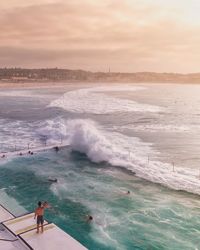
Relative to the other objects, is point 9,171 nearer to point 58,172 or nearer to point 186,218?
point 58,172

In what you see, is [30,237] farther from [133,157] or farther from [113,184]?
[133,157]

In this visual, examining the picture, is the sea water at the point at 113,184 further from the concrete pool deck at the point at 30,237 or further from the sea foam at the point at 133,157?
the concrete pool deck at the point at 30,237

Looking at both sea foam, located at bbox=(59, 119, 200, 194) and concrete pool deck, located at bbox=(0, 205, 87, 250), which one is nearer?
concrete pool deck, located at bbox=(0, 205, 87, 250)

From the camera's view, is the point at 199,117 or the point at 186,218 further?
the point at 199,117

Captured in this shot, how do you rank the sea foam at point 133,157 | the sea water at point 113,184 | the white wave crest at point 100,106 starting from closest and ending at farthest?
the sea water at point 113,184
the sea foam at point 133,157
the white wave crest at point 100,106

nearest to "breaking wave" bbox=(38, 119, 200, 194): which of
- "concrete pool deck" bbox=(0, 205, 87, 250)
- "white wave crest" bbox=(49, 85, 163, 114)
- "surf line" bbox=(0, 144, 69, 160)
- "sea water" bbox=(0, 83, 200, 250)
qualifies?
"sea water" bbox=(0, 83, 200, 250)

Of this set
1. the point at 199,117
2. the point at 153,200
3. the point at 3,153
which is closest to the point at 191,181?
the point at 153,200

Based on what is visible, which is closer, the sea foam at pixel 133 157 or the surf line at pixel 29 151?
the sea foam at pixel 133 157

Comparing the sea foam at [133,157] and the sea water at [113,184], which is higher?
the sea foam at [133,157]

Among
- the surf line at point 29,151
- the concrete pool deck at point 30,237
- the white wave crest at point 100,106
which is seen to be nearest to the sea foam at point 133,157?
the surf line at point 29,151

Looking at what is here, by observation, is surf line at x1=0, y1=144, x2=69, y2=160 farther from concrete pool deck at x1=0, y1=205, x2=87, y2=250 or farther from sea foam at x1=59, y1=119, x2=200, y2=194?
concrete pool deck at x1=0, y1=205, x2=87, y2=250

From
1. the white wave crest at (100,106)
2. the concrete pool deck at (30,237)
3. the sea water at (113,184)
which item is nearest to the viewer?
the concrete pool deck at (30,237)
